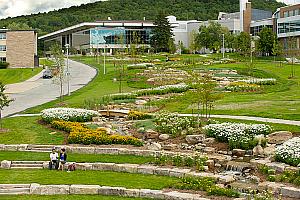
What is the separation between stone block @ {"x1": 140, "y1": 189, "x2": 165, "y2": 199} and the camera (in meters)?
17.6

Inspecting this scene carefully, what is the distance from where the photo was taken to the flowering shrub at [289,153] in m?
20.8

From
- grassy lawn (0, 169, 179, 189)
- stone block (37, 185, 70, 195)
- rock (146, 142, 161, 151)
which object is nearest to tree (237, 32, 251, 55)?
rock (146, 142, 161, 151)

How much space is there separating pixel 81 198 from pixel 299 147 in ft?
30.0

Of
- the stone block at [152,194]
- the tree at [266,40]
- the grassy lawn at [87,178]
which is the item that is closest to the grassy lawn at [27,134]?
the grassy lawn at [87,178]

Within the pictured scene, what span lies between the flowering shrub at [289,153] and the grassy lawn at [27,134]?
36.0 ft

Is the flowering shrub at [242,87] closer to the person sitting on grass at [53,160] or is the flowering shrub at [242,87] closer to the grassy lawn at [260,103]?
the grassy lawn at [260,103]

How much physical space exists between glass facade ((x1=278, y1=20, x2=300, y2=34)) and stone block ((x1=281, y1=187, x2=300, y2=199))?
89.2 m

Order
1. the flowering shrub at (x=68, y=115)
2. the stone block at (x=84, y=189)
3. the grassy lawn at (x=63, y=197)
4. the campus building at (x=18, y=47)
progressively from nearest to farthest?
the grassy lawn at (x=63, y=197)
the stone block at (x=84, y=189)
the flowering shrub at (x=68, y=115)
the campus building at (x=18, y=47)

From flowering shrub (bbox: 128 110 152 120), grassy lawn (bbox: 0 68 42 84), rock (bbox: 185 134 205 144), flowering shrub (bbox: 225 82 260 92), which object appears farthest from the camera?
grassy lawn (bbox: 0 68 42 84)

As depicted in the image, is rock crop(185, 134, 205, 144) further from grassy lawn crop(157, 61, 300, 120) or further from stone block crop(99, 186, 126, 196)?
stone block crop(99, 186, 126, 196)

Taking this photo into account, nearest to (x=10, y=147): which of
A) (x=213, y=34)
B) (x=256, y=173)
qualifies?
(x=256, y=173)

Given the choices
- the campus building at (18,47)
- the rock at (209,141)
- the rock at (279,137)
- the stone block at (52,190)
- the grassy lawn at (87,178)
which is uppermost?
the campus building at (18,47)

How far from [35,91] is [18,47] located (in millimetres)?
40335

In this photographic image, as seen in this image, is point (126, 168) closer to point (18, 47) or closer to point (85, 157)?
point (85, 157)
